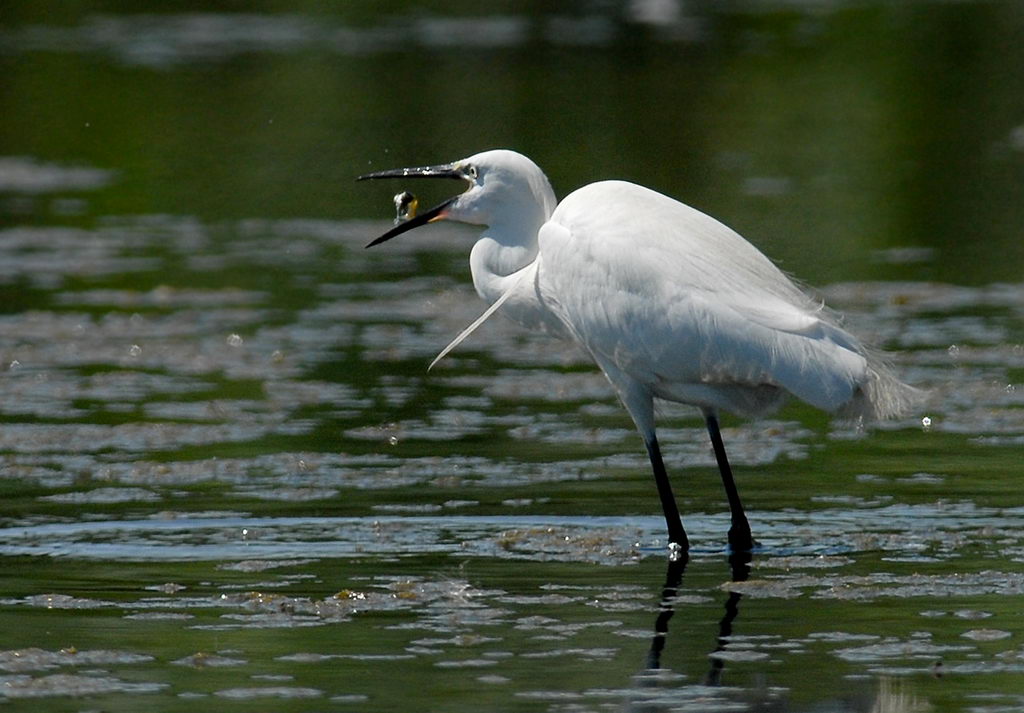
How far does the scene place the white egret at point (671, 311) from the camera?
20.8ft

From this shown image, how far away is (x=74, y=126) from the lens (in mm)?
20594

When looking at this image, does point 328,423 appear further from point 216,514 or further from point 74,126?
point 74,126

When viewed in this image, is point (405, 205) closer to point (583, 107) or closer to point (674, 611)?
point (674, 611)

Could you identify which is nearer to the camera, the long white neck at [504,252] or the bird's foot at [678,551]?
the bird's foot at [678,551]

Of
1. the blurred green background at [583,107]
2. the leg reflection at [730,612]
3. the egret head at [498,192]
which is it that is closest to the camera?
the leg reflection at [730,612]

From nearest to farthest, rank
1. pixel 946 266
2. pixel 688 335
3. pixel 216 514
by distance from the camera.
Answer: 1. pixel 688 335
2. pixel 216 514
3. pixel 946 266

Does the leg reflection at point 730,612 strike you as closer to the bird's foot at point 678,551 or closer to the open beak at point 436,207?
the bird's foot at point 678,551

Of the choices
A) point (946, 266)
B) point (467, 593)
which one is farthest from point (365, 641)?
point (946, 266)

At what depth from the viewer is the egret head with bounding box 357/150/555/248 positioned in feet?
23.6

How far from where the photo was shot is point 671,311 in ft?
21.5

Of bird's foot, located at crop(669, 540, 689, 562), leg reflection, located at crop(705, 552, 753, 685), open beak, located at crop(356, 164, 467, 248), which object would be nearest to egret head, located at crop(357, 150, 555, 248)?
open beak, located at crop(356, 164, 467, 248)

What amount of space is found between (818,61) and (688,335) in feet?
56.3

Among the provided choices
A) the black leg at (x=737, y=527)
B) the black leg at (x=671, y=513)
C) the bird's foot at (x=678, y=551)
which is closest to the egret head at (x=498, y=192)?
the black leg at (x=671, y=513)

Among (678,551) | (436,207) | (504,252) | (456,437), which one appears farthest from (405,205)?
(678,551)
